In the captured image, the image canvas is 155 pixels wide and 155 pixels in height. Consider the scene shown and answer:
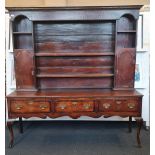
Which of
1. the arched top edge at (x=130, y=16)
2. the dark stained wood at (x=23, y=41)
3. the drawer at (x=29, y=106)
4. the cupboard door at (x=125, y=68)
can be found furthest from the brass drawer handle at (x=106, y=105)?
the dark stained wood at (x=23, y=41)

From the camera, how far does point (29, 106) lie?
106 inches

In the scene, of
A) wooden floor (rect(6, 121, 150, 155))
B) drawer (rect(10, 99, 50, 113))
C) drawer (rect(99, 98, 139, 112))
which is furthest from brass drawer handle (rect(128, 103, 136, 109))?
drawer (rect(10, 99, 50, 113))

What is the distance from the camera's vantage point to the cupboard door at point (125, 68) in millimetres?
3027

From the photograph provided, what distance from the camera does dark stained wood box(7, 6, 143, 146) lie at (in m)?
2.94

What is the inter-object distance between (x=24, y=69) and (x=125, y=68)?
1.52m

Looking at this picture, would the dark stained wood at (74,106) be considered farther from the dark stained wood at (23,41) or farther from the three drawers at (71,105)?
the dark stained wood at (23,41)

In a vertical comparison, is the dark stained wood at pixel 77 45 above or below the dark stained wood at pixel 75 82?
above

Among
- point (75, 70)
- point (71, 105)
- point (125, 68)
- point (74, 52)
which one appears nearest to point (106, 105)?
point (71, 105)

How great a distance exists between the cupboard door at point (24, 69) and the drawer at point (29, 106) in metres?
0.44

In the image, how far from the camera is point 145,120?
3.44 m

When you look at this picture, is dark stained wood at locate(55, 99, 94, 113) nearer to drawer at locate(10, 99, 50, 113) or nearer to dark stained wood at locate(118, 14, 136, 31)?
drawer at locate(10, 99, 50, 113)

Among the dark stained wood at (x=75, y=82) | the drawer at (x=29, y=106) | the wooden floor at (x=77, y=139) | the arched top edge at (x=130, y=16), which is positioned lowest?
the wooden floor at (x=77, y=139)

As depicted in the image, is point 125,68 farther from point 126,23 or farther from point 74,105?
point 74,105
